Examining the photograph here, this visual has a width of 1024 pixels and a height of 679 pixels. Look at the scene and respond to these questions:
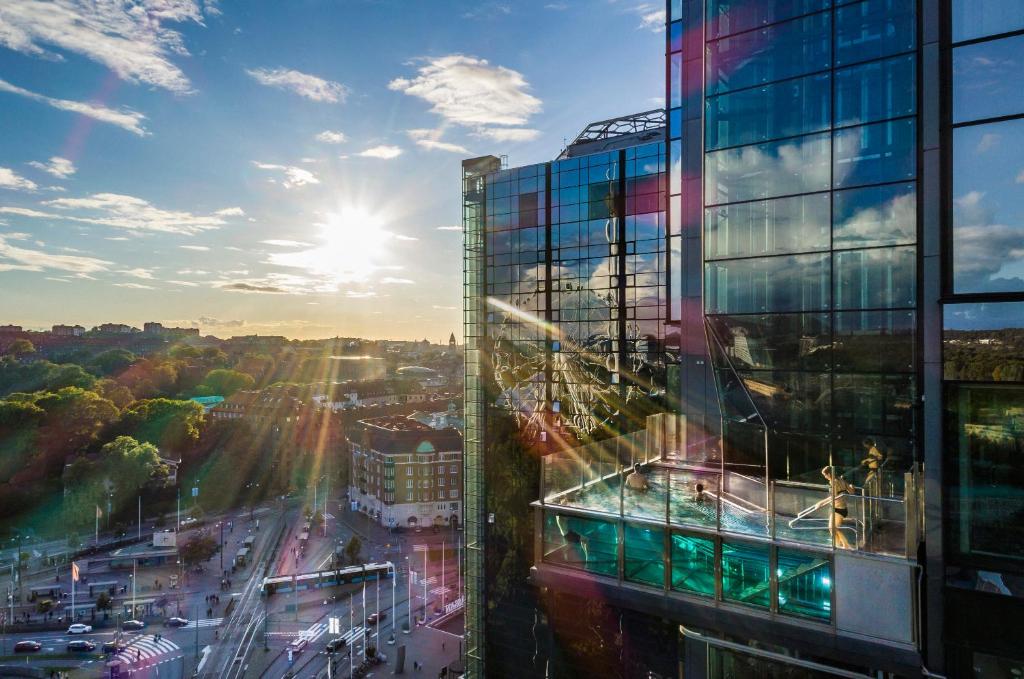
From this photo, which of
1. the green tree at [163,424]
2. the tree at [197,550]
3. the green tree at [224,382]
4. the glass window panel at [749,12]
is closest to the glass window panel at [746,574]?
the glass window panel at [749,12]

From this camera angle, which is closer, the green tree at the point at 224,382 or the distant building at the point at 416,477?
the distant building at the point at 416,477

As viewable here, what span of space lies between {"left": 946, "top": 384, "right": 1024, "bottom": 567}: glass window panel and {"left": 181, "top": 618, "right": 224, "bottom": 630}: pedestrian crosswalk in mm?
40228

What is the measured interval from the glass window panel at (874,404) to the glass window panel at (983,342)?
128 centimetres

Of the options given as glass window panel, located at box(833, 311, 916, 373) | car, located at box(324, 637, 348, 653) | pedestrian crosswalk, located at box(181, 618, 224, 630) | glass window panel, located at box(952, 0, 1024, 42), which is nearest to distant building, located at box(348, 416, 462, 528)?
pedestrian crosswalk, located at box(181, 618, 224, 630)

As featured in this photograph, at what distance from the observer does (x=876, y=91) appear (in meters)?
8.02

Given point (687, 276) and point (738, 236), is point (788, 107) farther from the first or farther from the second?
point (687, 276)

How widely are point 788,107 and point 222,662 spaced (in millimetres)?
36167

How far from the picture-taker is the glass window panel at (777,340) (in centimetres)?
885

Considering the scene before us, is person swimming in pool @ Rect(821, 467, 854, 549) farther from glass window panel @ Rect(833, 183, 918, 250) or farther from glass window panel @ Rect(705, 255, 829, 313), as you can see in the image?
glass window panel @ Rect(833, 183, 918, 250)

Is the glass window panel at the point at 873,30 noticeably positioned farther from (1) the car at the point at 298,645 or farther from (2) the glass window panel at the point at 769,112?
(1) the car at the point at 298,645

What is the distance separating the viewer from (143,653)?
32.7 meters

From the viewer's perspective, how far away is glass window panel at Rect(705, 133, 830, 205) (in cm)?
866

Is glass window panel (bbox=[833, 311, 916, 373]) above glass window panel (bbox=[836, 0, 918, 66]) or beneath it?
beneath

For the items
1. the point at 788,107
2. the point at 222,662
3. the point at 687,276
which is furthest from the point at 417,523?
the point at 788,107
